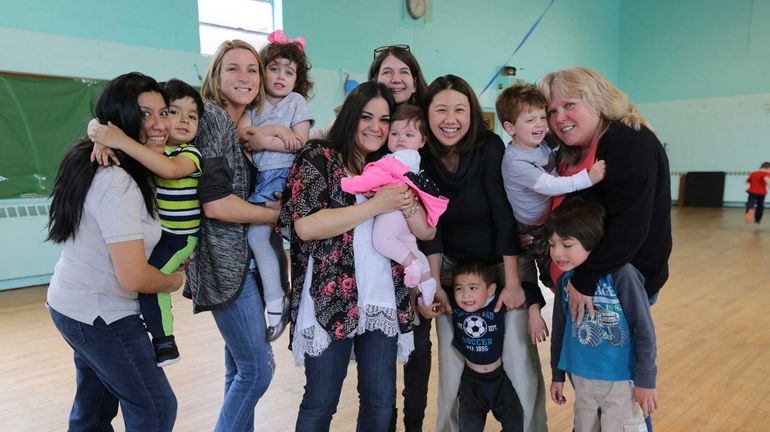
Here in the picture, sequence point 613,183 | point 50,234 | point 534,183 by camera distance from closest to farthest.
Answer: point 50,234, point 613,183, point 534,183

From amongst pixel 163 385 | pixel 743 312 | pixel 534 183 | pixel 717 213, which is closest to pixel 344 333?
pixel 163 385

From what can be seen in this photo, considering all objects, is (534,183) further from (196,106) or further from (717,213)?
(717,213)

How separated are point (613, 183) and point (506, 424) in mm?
1082

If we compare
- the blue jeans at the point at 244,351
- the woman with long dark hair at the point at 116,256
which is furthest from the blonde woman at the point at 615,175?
the woman with long dark hair at the point at 116,256

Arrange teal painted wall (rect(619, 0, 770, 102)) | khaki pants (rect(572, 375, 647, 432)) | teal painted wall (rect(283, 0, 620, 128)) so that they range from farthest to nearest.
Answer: teal painted wall (rect(619, 0, 770, 102)), teal painted wall (rect(283, 0, 620, 128)), khaki pants (rect(572, 375, 647, 432))

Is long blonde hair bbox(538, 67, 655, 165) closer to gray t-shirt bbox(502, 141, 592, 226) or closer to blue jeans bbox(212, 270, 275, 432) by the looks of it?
gray t-shirt bbox(502, 141, 592, 226)

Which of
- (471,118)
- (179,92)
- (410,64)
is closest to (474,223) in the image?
(471,118)

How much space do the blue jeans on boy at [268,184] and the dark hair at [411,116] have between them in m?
0.49

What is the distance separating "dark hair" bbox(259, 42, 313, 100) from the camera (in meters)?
2.15

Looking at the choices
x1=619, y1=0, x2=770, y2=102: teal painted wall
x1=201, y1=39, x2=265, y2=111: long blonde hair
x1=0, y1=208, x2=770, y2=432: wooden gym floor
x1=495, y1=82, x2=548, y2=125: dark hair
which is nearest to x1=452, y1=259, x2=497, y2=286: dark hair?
x1=495, y1=82, x2=548, y2=125: dark hair

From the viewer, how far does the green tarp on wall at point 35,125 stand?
519 cm

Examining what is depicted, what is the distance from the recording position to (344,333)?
1.66 metres

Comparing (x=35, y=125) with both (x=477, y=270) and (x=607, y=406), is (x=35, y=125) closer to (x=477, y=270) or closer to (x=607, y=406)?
(x=477, y=270)

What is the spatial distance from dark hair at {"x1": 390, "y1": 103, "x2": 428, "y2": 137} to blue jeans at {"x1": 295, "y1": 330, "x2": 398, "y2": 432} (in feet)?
2.48
